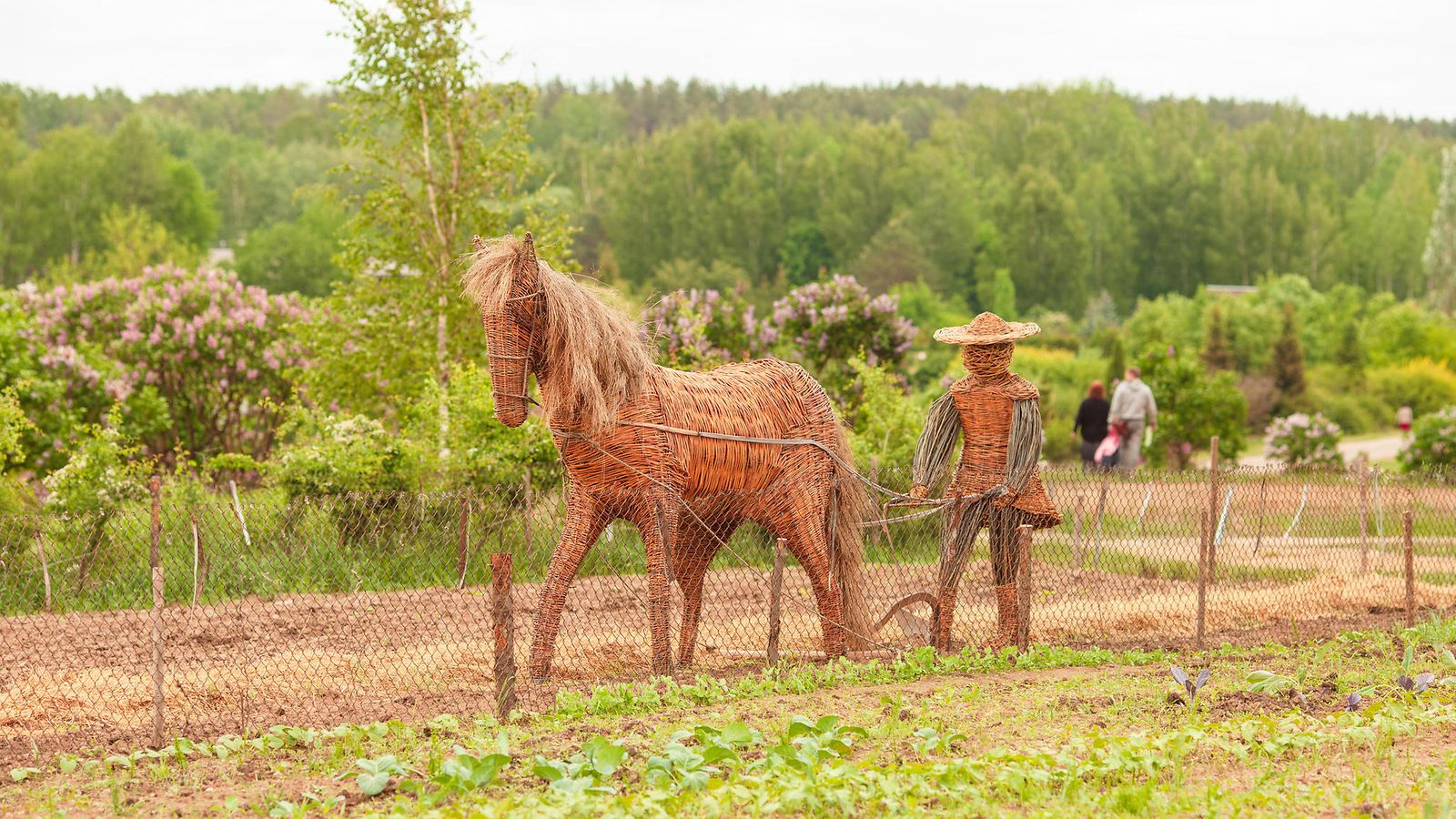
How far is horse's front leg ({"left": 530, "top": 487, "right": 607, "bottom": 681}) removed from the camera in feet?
25.7

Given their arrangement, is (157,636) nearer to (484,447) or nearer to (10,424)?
(484,447)

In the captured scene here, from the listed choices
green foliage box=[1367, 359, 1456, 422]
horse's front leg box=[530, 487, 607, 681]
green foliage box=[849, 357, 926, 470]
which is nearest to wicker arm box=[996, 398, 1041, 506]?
horse's front leg box=[530, 487, 607, 681]

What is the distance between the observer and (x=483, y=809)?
16.5 ft

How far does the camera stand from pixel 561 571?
781 centimetres

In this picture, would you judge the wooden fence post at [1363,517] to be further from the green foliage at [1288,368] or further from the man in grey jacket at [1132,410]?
the green foliage at [1288,368]

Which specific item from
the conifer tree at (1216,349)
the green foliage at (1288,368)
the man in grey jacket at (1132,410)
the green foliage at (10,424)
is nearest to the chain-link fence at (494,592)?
the green foliage at (10,424)

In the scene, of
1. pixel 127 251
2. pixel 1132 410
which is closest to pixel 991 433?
pixel 1132 410

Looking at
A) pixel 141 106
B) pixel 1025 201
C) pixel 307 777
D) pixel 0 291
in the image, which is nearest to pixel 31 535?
pixel 307 777

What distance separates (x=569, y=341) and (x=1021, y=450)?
2829mm

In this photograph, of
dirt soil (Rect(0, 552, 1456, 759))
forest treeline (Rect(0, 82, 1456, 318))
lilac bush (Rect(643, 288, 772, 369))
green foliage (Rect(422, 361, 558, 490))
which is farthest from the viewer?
forest treeline (Rect(0, 82, 1456, 318))

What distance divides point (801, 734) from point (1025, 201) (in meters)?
69.9

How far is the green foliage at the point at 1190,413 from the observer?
22.8 m

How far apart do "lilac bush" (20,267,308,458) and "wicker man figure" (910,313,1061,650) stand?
11748mm

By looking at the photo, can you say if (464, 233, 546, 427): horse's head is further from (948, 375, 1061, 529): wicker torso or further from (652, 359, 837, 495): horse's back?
(948, 375, 1061, 529): wicker torso
